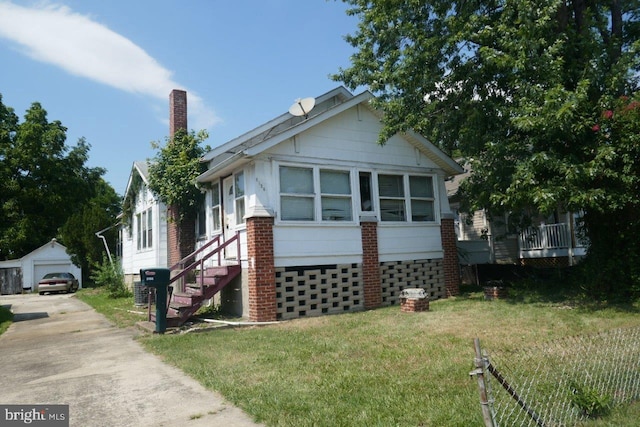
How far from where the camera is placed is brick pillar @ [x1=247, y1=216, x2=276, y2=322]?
10102mm

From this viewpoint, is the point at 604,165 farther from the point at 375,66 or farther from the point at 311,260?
the point at 375,66

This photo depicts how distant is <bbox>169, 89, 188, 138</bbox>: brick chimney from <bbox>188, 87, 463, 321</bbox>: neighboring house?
2993mm

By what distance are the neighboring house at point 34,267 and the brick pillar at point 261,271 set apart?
1151 inches

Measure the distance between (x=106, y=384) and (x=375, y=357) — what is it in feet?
11.8

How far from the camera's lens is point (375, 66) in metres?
14.3

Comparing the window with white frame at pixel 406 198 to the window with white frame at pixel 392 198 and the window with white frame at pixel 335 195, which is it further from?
the window with white frame at pixel 335 195

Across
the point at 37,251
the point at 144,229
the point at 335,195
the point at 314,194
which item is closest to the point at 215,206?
the point at 314,194

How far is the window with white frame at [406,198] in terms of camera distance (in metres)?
12.6

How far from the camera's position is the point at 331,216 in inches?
451

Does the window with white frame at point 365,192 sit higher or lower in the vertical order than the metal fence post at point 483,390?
higher

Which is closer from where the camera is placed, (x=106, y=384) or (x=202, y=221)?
(x=106, y=384)

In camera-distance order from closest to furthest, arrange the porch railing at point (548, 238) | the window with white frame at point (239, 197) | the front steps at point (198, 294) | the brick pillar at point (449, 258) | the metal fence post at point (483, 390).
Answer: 1. the metal fence post at point (483, 390)
2. the front steps at point (198, 294)
3. the window with white frame at point (239, 197)
4. the brick pillar at point (449, 258)
5. the porch railing at point (548, 238)

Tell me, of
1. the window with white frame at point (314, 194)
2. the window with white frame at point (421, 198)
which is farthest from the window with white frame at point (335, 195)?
the window with white frame at point (421, 198)

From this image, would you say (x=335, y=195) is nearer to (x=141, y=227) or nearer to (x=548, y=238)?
(x=548, y=238)
